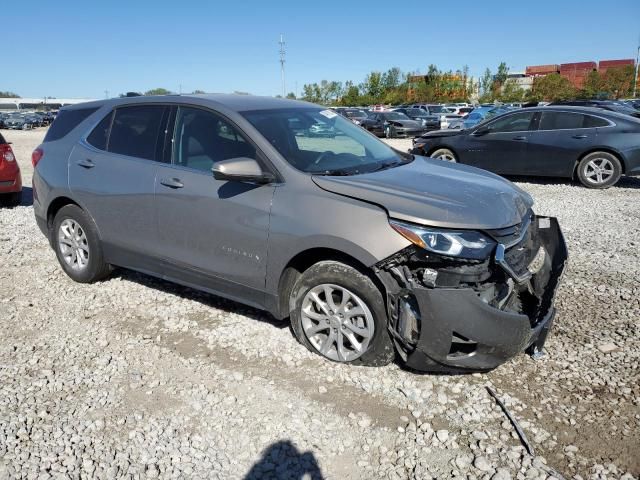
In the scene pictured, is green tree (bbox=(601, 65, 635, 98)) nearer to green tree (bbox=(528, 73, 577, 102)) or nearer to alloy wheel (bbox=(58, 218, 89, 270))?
green tree (bbox=(528, 73, 577, 102))

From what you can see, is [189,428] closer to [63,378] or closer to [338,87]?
[63,378]

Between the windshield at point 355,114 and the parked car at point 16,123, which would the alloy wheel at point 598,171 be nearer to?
the windshield at point 355,114

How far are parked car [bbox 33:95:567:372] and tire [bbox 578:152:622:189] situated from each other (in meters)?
6.84

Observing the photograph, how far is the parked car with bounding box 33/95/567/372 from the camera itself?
312 centimetres

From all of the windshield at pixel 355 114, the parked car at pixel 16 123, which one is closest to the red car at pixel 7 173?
the windshield at pixel 355 114

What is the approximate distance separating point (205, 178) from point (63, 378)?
171 centimetres

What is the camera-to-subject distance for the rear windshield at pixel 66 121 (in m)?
5.05

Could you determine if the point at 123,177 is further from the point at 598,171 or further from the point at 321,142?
the point at 598,171

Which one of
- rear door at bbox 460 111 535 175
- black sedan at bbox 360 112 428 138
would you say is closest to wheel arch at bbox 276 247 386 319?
rear door at bbox 460 111 535 175

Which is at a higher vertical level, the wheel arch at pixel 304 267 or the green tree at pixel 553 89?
the green tree at pixel 553 89

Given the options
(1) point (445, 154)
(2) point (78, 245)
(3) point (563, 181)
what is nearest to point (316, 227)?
(2) point (78, 245)

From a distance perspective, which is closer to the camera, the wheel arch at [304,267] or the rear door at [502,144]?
the wheel arch at [304,267]

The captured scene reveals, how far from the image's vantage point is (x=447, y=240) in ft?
10.1

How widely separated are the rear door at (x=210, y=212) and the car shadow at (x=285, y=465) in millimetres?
1251
